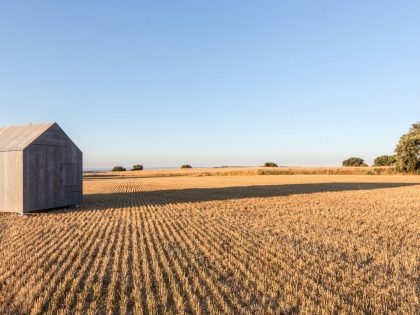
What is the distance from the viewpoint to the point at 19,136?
16422 millimetres

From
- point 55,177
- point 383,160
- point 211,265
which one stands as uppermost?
point 383,160

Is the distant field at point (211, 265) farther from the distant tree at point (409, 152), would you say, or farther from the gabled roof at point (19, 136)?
the distant tree at point (409, 152)

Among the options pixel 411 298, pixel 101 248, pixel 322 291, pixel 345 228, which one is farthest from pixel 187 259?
pixel 345 228

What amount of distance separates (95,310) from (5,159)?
13.9 m

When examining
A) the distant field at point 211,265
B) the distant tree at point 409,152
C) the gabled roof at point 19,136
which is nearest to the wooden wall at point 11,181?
the gabled roof at point 19,136

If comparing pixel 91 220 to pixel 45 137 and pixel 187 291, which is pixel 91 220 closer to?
pixel 45 137

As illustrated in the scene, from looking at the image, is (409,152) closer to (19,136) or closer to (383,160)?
(383,160)

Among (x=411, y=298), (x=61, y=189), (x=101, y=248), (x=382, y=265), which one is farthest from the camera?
(x=61, y=189)

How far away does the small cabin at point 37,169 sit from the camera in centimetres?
1492

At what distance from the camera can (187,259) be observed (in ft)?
24.8

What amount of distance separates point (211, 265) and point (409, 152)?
5835cm

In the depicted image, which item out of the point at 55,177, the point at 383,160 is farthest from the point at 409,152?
the point at 55,177

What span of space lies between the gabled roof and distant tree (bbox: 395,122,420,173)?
57003 millimetres

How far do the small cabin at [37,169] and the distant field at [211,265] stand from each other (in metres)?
2.59
